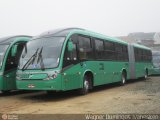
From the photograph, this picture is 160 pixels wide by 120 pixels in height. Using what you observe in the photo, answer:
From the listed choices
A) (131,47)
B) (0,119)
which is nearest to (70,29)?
(0,119)

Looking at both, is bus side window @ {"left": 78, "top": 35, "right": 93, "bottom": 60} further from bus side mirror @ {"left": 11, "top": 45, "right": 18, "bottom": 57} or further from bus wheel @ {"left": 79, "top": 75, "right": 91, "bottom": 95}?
bus side mirror @ {"left": 11, "top": 45, "right": 18, "bottom": 57}

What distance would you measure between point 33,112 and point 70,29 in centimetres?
556

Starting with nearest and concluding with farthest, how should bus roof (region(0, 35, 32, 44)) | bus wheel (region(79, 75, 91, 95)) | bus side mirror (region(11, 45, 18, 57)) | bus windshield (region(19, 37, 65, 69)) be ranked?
bus windshield (region(19, 37, 65, 69))
bus wheel (region(79, 75, 91, 95))
bus side mirror (region(11, 45, 18, 57))
bus roof (region(0, 35, 32, 44))

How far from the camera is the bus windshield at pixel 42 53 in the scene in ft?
41.0

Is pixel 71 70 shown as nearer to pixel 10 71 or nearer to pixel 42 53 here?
pixel 42 53

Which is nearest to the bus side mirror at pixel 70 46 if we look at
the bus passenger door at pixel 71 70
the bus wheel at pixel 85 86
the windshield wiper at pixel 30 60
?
the bus passenger door at pixel 71 70

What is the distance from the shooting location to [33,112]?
9422 mm

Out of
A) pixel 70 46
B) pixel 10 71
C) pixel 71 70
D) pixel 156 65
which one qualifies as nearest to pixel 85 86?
pixel 71 70

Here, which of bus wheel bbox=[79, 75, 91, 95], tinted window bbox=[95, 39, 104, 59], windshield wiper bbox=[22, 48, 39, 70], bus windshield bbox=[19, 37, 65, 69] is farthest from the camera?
tinted window bbox=[95, 39, 104, 59]

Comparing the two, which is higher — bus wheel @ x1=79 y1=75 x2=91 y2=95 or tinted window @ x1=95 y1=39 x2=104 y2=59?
tinted window @ x1=95 y1=39 x2=104 y2=59

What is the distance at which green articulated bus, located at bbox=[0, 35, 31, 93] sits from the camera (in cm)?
1427

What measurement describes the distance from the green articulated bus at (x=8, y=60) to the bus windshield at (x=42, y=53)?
1.37m

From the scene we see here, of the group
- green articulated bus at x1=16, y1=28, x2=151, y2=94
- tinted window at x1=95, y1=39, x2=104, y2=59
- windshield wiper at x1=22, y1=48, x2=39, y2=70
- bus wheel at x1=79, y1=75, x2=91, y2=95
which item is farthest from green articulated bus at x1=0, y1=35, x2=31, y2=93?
tinted window at x1=95, y1=39, x2=104, y2=59

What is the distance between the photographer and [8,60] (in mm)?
14523
